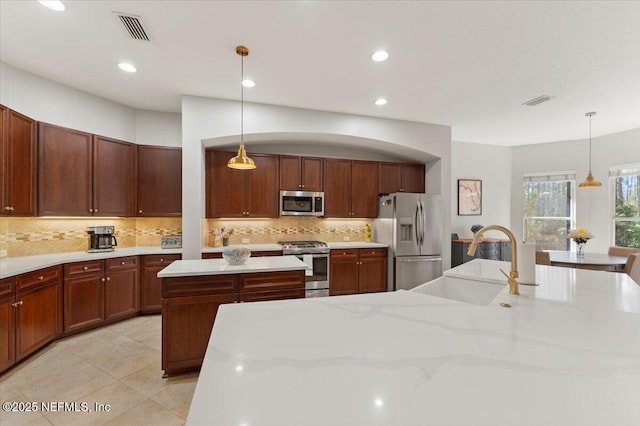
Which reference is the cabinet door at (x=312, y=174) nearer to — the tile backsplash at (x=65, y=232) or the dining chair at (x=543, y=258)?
the tile backsplash at (x=65, y=232)

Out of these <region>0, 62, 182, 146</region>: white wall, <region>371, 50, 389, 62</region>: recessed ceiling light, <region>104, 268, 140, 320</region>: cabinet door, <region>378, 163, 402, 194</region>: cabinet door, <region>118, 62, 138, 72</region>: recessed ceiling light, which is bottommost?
<region>104, 268, 140, 320</region>: cabinet door

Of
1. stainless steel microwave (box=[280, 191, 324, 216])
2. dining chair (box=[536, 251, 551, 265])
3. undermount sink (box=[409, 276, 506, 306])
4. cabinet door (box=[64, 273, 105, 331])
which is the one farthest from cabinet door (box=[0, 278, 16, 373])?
dining chair (box=[536, 251, 551, 265])

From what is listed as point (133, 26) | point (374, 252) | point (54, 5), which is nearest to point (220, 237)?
point (374, 252)

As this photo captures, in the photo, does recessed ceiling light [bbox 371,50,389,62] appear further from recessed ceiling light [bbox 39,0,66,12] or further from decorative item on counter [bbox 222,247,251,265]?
recessed ceiling light [bbox 39,0,66,12]

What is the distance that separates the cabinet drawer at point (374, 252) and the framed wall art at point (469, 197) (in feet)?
7.72

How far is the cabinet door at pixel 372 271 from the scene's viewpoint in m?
4.55

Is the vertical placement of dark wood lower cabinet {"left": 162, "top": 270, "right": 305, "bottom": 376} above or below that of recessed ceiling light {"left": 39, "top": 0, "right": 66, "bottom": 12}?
below

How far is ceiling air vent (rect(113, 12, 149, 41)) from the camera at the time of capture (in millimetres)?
2199

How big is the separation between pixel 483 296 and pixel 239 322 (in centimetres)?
163

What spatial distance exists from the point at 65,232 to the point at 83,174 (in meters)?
0.79

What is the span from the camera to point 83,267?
3160 mm

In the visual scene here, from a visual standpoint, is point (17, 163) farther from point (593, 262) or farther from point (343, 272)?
point (593, 262)

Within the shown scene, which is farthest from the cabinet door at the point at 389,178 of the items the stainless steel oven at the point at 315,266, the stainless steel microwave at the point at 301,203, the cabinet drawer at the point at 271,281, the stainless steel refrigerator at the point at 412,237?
the cabinet drawer at the point at 271,281

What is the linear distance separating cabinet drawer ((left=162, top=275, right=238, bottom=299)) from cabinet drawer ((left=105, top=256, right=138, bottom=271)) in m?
1.74
